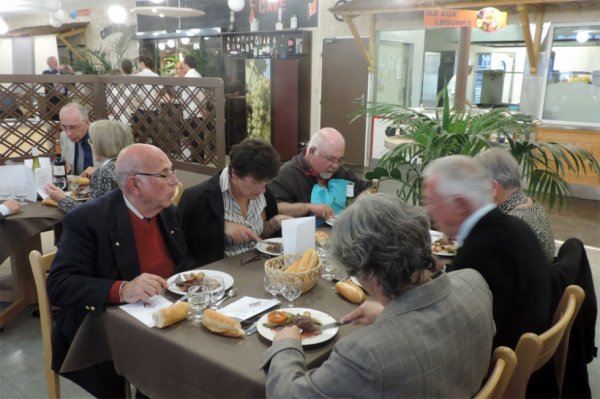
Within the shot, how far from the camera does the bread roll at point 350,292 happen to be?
177 cm

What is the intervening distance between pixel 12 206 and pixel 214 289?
1.82 m

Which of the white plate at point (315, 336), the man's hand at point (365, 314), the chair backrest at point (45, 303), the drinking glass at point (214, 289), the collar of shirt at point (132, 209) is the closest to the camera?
the white plate at point (315, 336)

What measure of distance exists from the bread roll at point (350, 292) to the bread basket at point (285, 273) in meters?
0.10

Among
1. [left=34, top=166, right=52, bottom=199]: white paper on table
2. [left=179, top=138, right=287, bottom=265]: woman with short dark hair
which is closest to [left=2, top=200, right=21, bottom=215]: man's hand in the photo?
[left=34, top=166, right=52, bottom=199]: white paper on table

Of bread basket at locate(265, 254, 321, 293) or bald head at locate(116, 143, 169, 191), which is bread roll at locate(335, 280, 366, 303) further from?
bald head at locate(116, 143, 169, 191)

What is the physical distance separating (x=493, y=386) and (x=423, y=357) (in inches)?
8.8

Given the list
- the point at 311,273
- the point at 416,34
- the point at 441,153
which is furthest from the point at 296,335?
the point at 416,34

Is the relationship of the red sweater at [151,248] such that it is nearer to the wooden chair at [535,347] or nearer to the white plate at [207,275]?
the white plate at [207,275]

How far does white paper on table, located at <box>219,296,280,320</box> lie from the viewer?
5.38ft

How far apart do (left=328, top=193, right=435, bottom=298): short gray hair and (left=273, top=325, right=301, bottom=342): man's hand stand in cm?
28

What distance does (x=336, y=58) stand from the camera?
8.34 m

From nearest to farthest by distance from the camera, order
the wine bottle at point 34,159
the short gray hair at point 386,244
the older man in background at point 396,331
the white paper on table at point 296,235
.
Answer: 1. the older man in background at point 396,331
2. the short gray hair at point 386,244
3. the white paper on table at point 296,235
4. the wine bottle at point 34,159

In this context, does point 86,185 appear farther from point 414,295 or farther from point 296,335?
point 414,295

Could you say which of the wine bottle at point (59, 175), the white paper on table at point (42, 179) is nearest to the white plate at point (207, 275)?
the white paper on table at point (42, 179)
